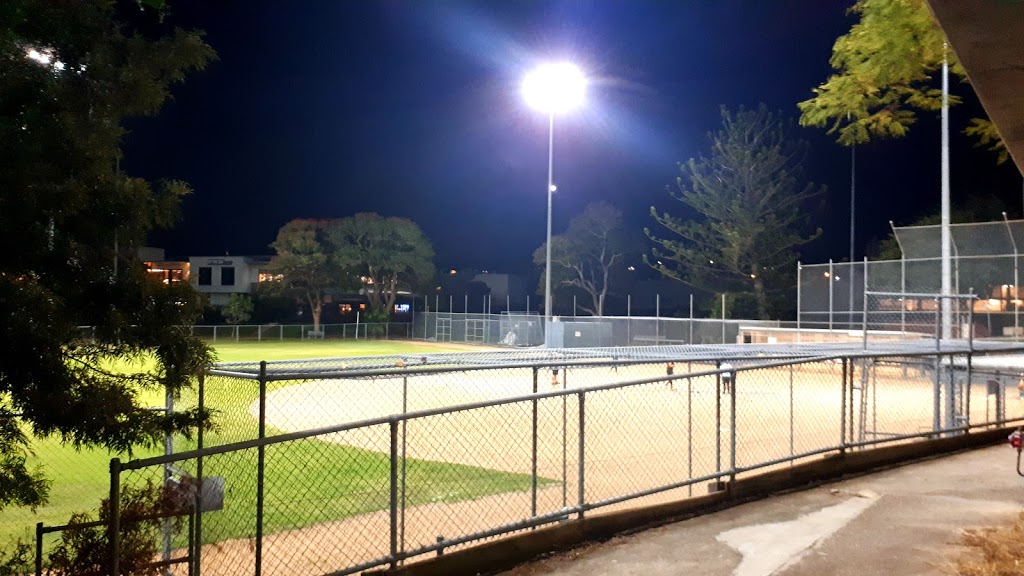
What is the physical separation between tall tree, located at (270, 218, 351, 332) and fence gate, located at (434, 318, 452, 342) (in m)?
12.3

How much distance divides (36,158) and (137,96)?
3.25 feet

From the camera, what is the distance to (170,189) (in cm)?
475

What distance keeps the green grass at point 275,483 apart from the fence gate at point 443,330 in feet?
131

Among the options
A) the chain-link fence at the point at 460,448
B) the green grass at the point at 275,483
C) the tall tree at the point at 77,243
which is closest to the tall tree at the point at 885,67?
the chain-link fence at the point at 460,448

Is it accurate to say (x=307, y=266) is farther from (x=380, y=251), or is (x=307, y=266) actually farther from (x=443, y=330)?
(x=443, y=330)

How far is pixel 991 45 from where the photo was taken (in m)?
4.29

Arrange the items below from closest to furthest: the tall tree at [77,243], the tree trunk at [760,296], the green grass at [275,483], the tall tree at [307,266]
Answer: the tall tree at [77,243] → the green grass at [275,483] → the tree trunk at [760,296] → the tall tree at [307,266]

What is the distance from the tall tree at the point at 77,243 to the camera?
385 centimetres

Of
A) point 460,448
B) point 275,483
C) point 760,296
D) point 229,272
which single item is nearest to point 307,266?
point 229,272

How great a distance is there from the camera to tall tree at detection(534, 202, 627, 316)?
62062mm

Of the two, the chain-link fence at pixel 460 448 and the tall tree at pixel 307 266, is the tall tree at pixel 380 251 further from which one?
the chain-link fence at pixel 460 448

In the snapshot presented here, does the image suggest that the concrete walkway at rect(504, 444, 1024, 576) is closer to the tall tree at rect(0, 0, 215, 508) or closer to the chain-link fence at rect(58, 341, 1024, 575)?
the chain-link fence at rect(58, 341, 1024, 575)

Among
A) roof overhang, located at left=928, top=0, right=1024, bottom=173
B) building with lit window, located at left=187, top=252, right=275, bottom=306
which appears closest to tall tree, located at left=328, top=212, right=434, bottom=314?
building with lit window, located at left=187, top=252, right=275, bottom=306

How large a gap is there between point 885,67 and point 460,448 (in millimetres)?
8356
